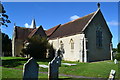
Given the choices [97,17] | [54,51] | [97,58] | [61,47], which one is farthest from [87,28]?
[54,51]

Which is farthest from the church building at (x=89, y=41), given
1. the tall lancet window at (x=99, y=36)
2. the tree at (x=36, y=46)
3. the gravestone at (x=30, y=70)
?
the gravestone at (x=30, y=70)

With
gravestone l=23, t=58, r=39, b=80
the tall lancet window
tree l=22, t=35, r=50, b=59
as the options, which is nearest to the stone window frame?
the tall lancet window

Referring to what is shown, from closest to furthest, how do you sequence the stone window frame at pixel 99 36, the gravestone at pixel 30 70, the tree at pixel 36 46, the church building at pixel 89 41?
the gravestone at pixel 30 70, the church building at pixel 89 41, the stone window frame at pixel 99 36, the tree at pixel 36 46

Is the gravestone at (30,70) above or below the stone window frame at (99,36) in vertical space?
below

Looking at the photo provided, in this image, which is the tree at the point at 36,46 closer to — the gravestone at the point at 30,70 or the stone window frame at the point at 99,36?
the stone window frame at the point at 99,36

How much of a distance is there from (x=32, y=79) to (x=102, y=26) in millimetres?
24435

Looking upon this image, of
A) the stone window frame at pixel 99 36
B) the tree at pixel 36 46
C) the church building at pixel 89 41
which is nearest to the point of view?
the church building at pixel 89 41

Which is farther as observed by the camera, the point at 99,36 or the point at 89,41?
the point at 99,36

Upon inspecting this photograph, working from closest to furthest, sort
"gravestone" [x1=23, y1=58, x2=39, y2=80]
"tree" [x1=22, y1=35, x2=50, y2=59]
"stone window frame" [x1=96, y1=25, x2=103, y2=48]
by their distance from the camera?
"gravestone" [x1=23, y1=58, x2=39, y2=80], "stone window frame" [x1=96, y1=25, x2=103, y2=48], "tree" [x1=22, y1=35, x2=50, y2=59]

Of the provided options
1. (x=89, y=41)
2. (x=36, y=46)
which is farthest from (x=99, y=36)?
(x=36, y=46)

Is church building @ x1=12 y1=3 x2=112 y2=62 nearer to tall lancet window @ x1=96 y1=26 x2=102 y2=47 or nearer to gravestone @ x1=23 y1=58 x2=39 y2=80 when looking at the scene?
tall lancet window @ x1=96 y1=26 x2=102 y2=47

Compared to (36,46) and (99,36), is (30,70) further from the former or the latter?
(99,36)

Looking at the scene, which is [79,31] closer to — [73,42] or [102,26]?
[73,42]

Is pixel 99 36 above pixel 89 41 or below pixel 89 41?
above
